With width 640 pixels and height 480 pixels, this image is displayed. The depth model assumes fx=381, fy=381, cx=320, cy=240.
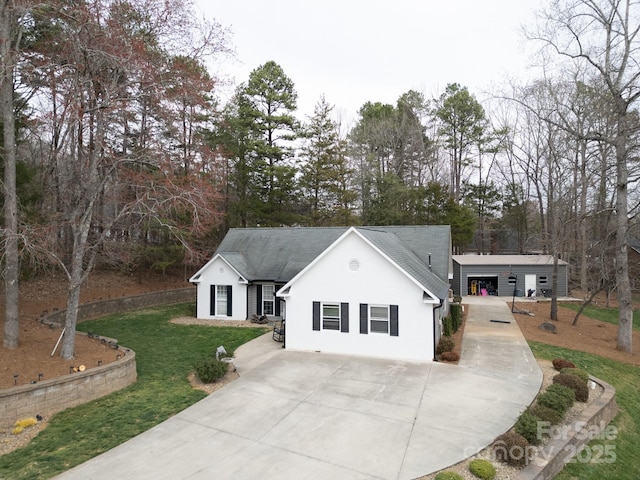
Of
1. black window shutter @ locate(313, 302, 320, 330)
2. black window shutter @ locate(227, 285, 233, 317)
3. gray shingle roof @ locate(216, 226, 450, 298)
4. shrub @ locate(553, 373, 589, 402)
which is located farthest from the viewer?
black window shutter @ locate(227, 285, 233, 317)

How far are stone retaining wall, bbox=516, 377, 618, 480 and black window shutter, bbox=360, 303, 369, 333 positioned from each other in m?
7.05

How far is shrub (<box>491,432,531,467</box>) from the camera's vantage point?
7242 millimetres

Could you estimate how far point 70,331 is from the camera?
11477mm

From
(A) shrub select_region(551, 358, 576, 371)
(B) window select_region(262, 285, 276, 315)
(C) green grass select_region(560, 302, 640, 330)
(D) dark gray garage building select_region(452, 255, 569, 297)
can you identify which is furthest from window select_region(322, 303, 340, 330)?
(D) dark gray garage building select_region(452, 255, 569, 297)

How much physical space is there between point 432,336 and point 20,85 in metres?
18.8

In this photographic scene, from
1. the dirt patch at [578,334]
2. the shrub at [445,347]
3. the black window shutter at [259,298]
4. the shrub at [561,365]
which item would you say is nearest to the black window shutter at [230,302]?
the black window shutter at [259,298]

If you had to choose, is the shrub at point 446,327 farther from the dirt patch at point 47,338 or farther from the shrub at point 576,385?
the dirt patch at point 47,338

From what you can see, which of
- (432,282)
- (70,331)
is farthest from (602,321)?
(70,331)

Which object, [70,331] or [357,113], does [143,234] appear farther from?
[357,113]

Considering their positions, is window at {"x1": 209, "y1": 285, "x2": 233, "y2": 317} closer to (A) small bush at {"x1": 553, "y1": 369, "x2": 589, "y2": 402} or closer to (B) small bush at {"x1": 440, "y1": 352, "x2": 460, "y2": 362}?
(B) small bush at {"x1": 440, "y1": 352, "x2": 460, "y2": 362}

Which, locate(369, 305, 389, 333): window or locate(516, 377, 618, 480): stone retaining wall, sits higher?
locate(369, 305, 389, 333): window

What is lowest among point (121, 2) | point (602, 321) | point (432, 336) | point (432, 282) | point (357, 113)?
point (602, 321)

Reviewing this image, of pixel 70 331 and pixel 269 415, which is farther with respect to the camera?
pixel 70 331

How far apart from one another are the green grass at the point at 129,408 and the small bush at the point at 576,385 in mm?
10105
